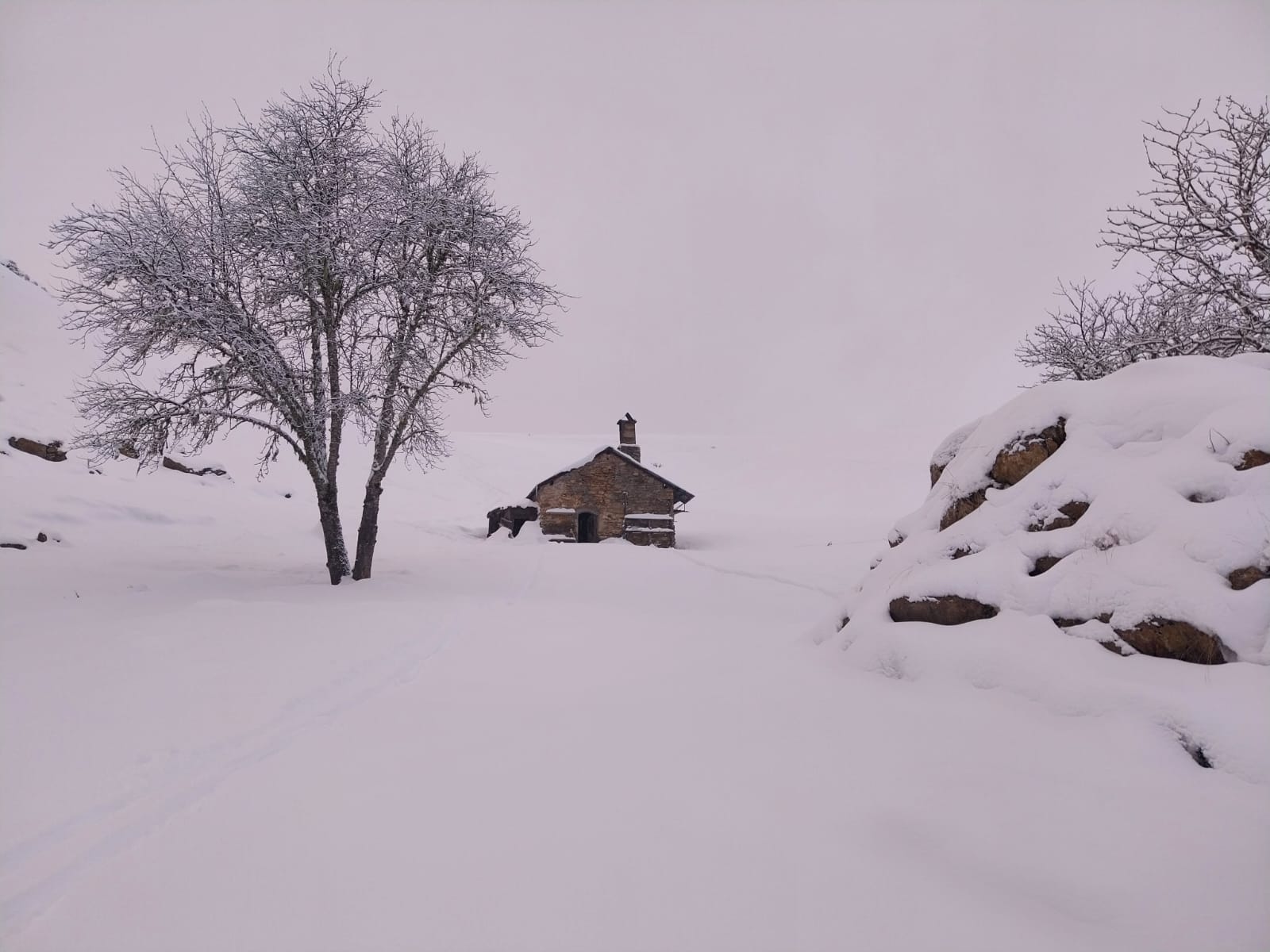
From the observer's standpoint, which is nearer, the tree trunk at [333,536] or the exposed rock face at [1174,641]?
the exposed rock face at [1174,641]

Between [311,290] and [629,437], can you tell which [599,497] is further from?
[311,290]

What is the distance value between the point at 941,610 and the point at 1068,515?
1.25 meters

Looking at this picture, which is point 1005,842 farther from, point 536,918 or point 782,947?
point 536,918

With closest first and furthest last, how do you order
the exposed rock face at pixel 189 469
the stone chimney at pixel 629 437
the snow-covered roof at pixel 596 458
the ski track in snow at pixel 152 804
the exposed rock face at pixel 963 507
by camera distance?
1. the ski track in snow at pixel 152 804
2. the exposed rock face at pixel 963 507
3. the exposed rock face at pixel 189 469
4. the snow-covered roof at pixel 596 458
5. the stone chimney at pixel 629 437

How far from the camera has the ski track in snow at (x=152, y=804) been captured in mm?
2121

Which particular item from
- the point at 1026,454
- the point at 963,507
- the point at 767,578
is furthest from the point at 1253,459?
the point at 767,578

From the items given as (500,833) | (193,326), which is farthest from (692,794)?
(193,326)

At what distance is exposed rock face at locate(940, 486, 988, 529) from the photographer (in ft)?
17.6

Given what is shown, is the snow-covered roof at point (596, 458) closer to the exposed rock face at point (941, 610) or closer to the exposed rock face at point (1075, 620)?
the exposed rock face at point (941, 610)

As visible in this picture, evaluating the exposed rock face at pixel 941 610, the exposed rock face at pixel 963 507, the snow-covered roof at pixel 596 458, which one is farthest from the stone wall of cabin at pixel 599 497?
the exposed rock face at pixel 941 610

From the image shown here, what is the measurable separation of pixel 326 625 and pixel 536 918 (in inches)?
222

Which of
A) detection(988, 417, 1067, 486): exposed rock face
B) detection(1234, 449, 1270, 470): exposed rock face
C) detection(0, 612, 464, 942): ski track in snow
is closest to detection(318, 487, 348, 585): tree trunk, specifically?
detection(0, 612, 464, 942): ski track in snow

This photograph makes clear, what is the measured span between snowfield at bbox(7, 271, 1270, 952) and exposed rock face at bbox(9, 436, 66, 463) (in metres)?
13.2

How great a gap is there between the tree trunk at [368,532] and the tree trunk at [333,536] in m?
0.27
